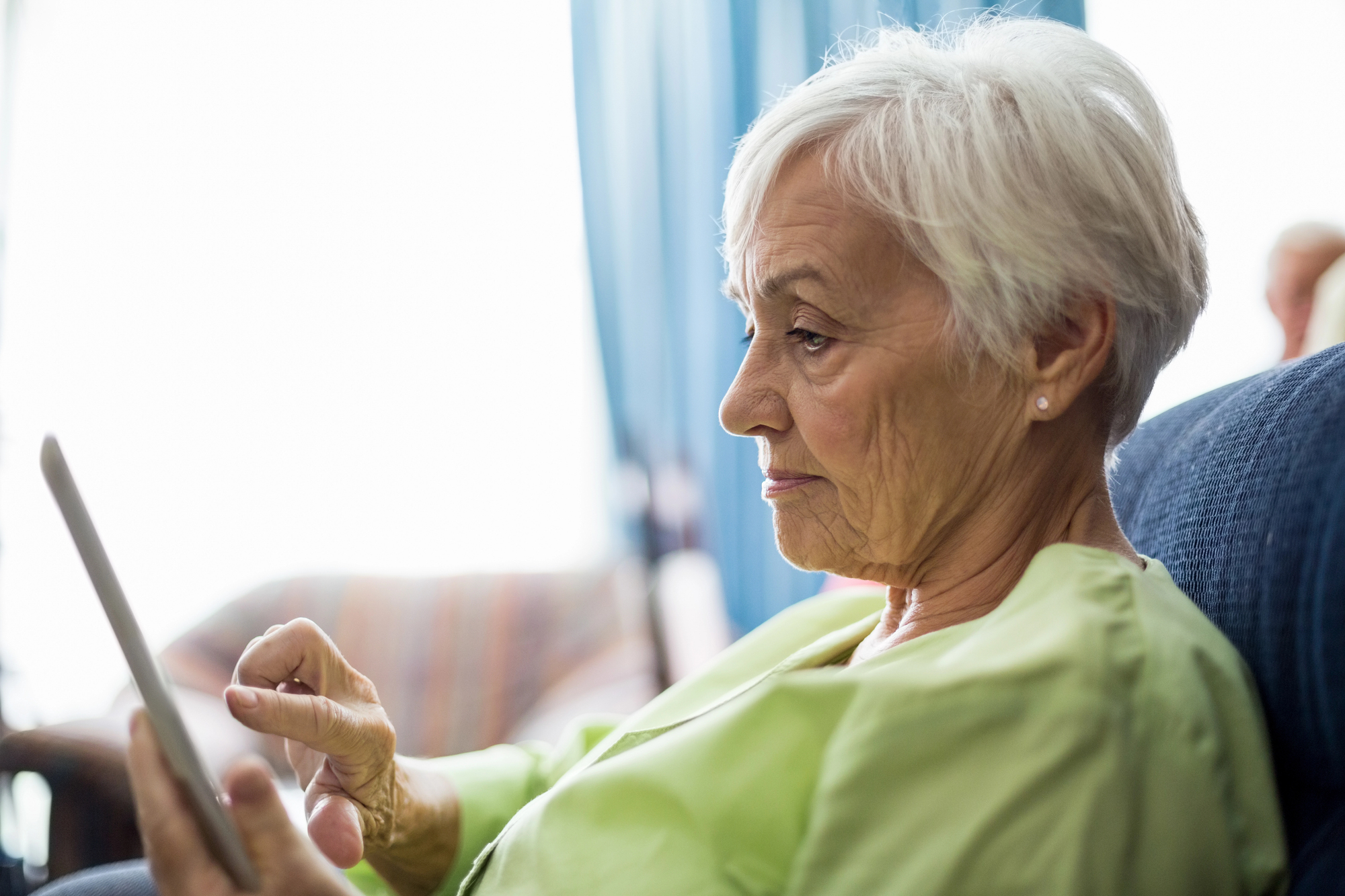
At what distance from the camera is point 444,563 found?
284 cm

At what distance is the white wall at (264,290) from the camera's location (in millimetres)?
2727

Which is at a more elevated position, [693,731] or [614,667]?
[693,731]

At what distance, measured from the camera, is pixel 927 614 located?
2.98 feet

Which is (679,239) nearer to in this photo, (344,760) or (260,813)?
(344,760)

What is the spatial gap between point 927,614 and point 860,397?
22 centimetres

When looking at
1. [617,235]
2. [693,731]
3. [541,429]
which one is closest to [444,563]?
[541,429]

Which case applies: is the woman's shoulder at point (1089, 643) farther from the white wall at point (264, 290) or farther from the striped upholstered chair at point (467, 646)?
the white wall at point (264, 290)

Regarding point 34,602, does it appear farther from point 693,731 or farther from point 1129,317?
point 1129,317

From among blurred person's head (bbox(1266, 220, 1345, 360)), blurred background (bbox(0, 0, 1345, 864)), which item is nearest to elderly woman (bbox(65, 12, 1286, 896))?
blurred person's head (bbox(1266, 220, 1345, 360))

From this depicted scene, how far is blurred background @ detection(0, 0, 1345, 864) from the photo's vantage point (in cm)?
269

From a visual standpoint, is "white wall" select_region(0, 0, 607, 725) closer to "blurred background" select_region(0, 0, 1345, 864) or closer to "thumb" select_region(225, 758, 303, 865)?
"blurred background" select_region(0, 0, 1345, 864)

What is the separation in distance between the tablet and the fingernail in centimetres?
20

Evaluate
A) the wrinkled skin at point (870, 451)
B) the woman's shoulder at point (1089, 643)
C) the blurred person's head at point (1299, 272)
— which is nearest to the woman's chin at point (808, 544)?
the wrinkled skin at point (870, 451)

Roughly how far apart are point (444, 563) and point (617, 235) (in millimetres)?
1093
